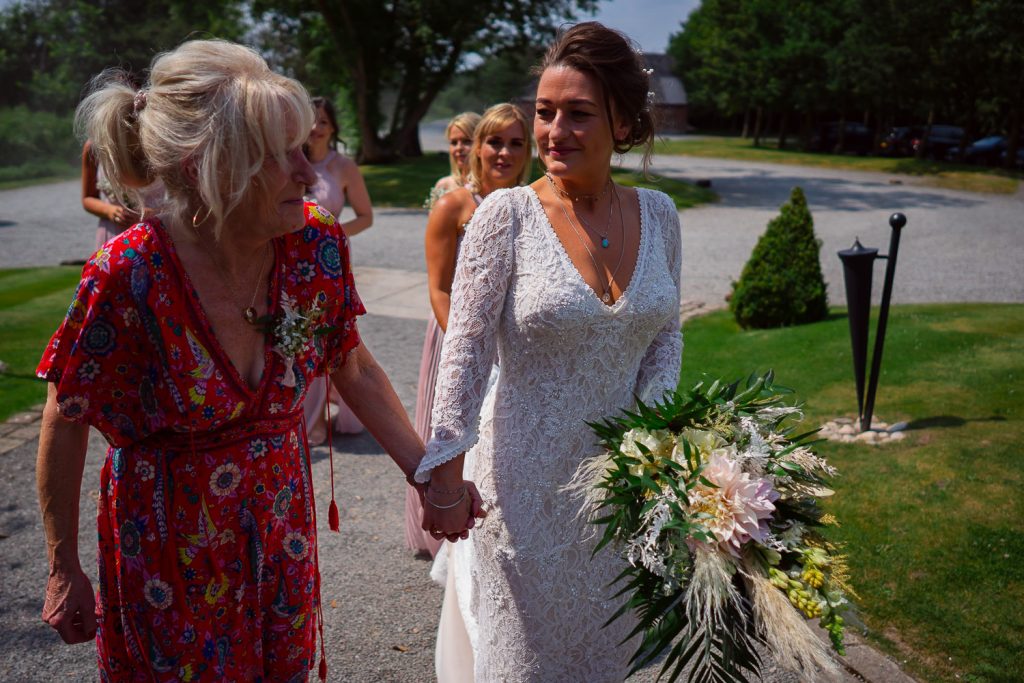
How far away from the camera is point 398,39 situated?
33.6 metres

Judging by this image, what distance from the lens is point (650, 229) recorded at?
3039 millimetres

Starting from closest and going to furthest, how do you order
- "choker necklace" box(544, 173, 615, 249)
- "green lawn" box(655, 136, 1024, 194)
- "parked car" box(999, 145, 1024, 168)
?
"choker necklace" box(544, 173, 615, 249)
"green lawn" box(655, 136, 1024, 194)
"parked car" box(999, 145, 1024, 168)

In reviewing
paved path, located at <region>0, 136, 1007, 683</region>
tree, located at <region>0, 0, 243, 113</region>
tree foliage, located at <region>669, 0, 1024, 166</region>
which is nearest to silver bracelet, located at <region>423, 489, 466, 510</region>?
paved path, located at <region>0, 136, 1007, 683</region>

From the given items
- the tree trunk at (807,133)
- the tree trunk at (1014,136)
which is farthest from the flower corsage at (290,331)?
the tree trunk at (807,133)

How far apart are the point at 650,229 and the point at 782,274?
721 centimetres

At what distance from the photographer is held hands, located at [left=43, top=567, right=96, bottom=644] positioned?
2.30m

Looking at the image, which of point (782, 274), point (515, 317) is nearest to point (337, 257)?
point (515, 317)

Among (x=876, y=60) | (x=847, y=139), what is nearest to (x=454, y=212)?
(x=876, y=60)

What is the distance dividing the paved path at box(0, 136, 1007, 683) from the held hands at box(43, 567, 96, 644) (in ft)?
5.87

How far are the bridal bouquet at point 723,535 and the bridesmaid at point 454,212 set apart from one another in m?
2.11

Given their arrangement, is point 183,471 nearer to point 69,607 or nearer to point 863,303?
point 69,607

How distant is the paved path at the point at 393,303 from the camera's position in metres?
4.12

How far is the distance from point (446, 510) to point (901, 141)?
47450 millimetres

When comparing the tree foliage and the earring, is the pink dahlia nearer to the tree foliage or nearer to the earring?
the earring
